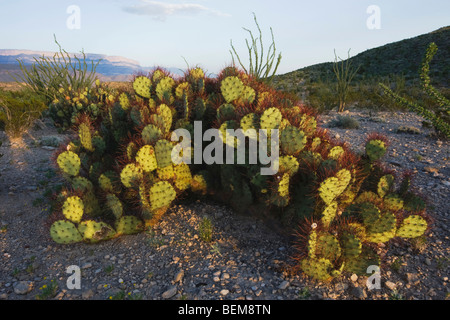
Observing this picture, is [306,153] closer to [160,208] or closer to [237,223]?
[237,223]

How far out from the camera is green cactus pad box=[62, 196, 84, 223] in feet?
12.9

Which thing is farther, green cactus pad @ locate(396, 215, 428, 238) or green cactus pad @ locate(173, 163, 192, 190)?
green cactus pad @ locate(173, 163, 192, 190)

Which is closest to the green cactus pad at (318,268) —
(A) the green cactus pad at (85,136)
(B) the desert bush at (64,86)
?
(A) the green cactus pad at (85,136)

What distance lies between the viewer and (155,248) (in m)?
3.97

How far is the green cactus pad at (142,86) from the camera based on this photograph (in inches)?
204

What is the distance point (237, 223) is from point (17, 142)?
23.0 ft

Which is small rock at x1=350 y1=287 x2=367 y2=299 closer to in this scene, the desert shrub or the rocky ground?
the rocky ground

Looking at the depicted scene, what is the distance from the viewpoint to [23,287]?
337cm

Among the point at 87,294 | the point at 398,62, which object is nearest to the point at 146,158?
the point at 87,294

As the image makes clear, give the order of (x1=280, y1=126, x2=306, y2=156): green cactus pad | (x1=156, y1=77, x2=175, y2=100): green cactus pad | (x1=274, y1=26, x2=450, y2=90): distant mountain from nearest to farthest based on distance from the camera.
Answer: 1. (x1=280, y1=126, x2=306, y2=156): green cactus pad
2. (x1=156, y1=77, x2=175, y2=100): green cactus pad
3. (x1=274, y1=26, x2=450, y2=90): distant mountain

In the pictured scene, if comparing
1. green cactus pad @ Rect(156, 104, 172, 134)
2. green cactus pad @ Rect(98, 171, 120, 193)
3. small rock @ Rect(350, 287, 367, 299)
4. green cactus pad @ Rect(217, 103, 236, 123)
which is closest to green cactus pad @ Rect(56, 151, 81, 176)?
green cactus pad @ Rect(98, 171, 120, 193)

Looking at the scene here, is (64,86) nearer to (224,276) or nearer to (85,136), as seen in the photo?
(85,136)

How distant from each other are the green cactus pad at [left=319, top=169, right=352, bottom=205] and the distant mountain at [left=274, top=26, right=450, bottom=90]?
920 inches
